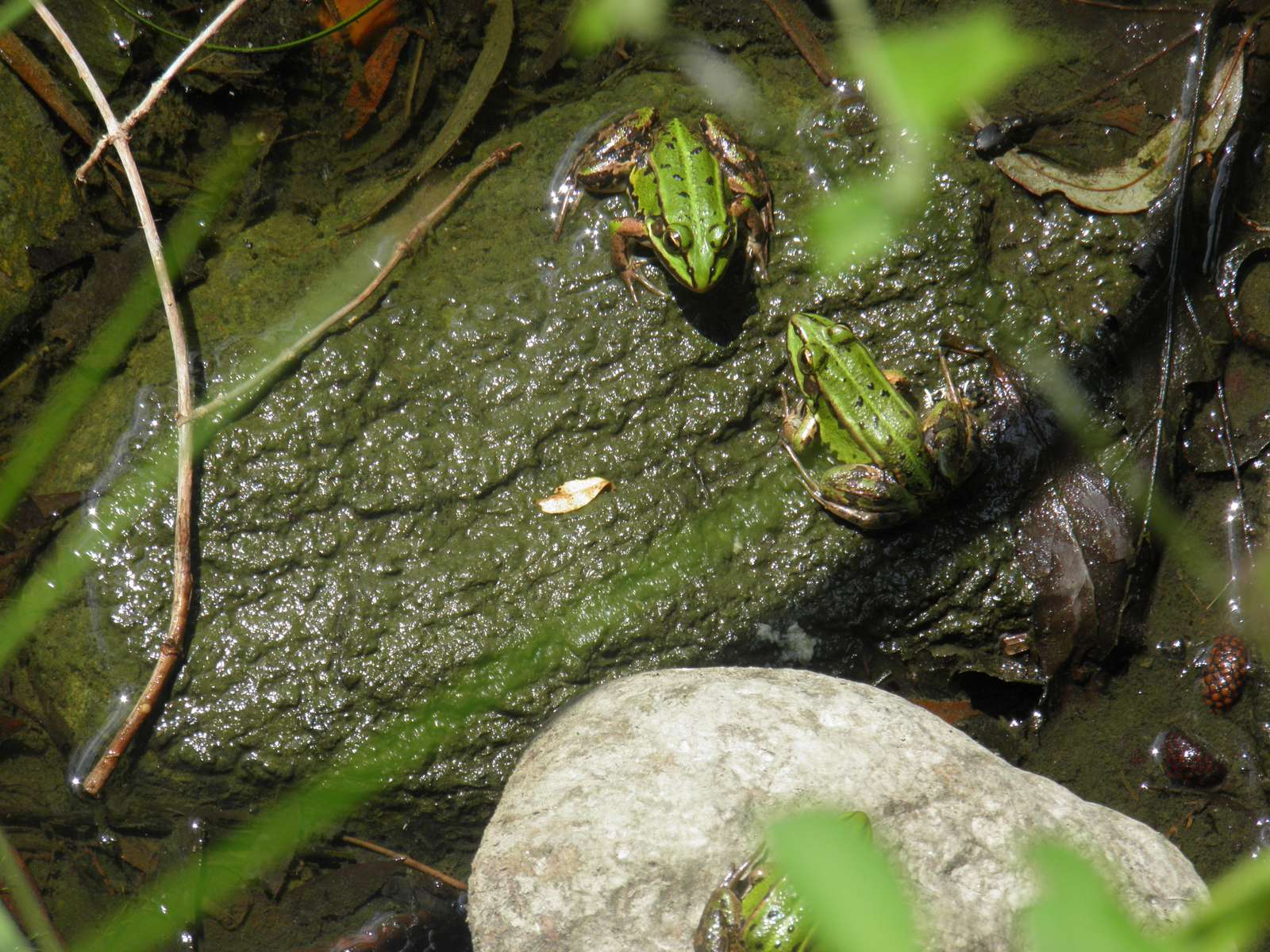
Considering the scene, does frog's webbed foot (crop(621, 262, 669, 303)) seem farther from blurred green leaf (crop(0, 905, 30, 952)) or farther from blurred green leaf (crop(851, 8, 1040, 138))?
blurred green leaf (crop(0, 905, 30, 952))

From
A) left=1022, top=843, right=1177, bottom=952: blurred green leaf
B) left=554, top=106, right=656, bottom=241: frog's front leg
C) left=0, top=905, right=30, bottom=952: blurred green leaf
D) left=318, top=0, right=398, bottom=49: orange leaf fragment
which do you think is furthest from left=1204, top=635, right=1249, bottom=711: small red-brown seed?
left=318, top=0, right=398, bottom=49: orange leaf fragment

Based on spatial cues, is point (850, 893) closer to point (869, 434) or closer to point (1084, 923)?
point (1084, 923)

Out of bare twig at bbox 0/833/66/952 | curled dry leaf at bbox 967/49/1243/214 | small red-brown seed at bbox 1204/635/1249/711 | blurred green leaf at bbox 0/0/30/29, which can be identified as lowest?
small red-brown seed at bbox 1204/635/1249/711

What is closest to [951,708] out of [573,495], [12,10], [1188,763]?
[1188,763]

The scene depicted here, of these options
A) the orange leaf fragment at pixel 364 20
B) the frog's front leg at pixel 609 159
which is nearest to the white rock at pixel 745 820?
the frog's front leg at pixel 609 159

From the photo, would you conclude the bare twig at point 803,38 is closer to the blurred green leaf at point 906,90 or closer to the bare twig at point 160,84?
the blurred green leaf at point 906,90

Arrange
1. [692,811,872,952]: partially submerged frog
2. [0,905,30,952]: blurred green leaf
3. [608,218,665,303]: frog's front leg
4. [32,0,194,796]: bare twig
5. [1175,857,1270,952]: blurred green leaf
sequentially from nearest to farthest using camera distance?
[1175,857,1270,952]: blurred green leaf, [692,811,872,952]: partially submerged frog, [0,905,30,952]: blurred green leaf, [32,0,194,796]: bare twig, [608,218,665,303]: frog's front leg

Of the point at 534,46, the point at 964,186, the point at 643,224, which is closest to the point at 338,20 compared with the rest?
the point at 534,46

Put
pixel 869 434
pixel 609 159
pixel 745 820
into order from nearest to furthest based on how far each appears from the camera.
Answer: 1. pixel 745 820
2. pixel 869 434
3. pixel 609 159
